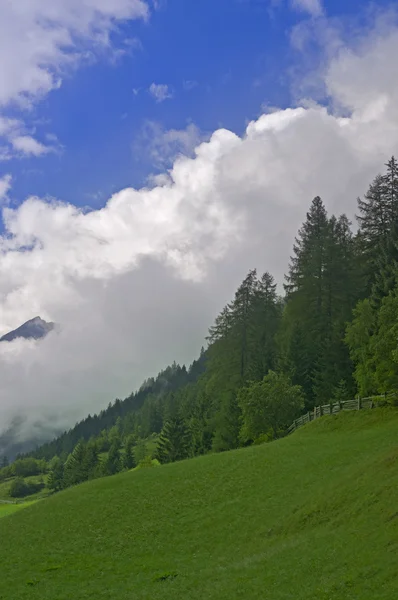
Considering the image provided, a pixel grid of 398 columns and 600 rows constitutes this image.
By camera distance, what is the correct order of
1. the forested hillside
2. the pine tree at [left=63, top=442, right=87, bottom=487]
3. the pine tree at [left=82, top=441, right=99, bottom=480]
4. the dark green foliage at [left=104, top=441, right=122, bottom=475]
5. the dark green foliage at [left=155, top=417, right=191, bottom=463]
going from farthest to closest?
the pine tree at [left=63, top=442, right=87, bottom=487], the dark green foliage at [left=104, top=441, right=122, bottom=475], the pine tree at [left=82, top=441, right=99, bottom=480], the dark green foliage at [left=155, top=417, right=191, bottom=463], the forested hillside

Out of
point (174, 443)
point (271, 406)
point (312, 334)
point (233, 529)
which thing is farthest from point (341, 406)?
point (174, 443)

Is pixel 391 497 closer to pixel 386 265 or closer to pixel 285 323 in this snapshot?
pixel 386 265

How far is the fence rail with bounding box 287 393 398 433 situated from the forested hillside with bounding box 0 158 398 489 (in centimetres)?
88

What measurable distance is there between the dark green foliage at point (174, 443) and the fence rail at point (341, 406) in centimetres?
3469

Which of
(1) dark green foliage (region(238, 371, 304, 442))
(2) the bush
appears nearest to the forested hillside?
(1) dark green foliage (region(238, 371, 304, 442))

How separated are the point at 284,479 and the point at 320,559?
1399cm

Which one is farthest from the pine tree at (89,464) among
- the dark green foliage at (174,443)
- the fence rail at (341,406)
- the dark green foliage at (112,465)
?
the fence rail at (341,406)

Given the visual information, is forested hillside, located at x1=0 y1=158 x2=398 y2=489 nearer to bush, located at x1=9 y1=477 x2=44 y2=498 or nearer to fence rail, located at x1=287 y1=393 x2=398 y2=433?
fence rail, located at x1=287 y1=393 x2=398 y2=433

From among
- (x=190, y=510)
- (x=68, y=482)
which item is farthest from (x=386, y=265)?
(x=68, y=482)

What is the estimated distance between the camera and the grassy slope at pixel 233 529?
17.6 meters

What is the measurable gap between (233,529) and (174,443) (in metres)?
59.7

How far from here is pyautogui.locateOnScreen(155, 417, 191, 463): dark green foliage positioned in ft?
275

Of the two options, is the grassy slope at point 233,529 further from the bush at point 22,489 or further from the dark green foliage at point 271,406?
the bush at point 22,489

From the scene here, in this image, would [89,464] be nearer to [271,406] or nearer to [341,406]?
[271,406]
